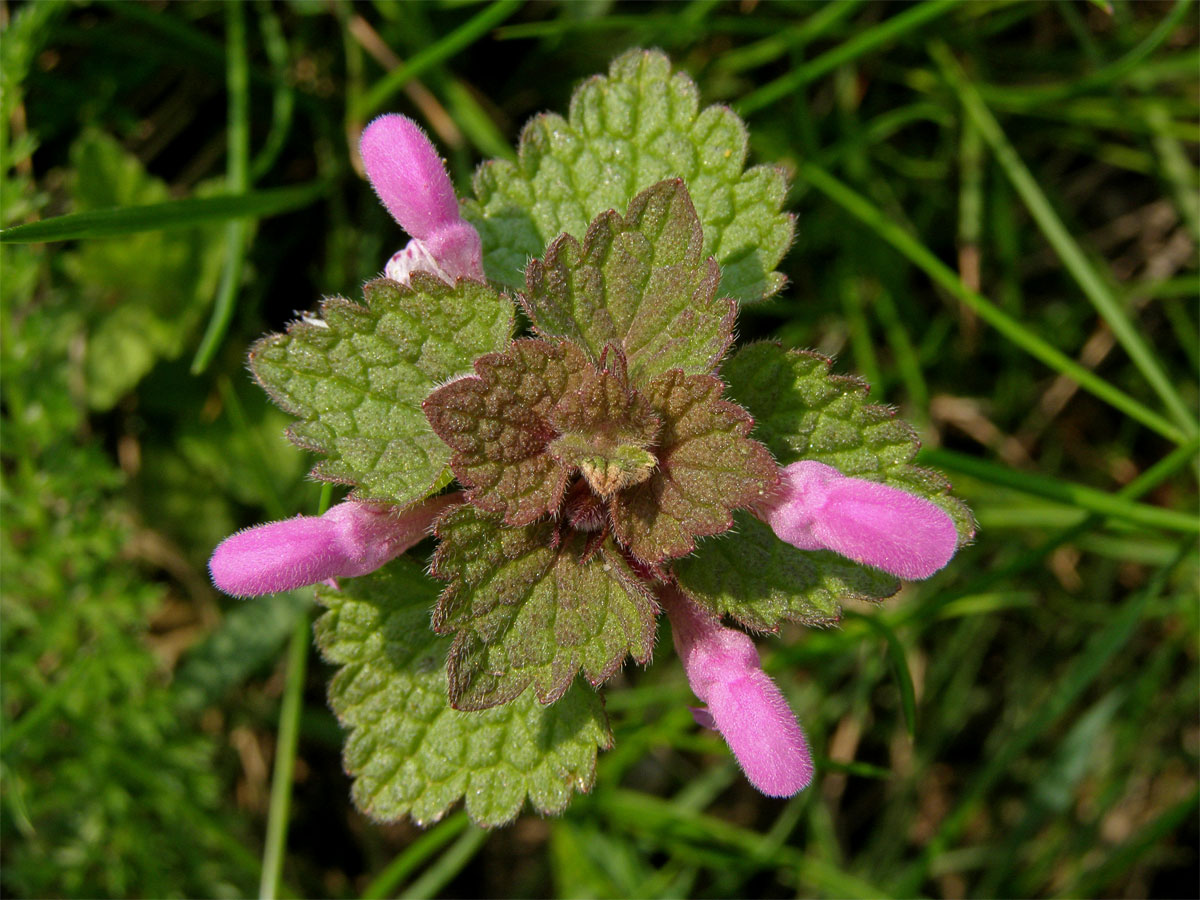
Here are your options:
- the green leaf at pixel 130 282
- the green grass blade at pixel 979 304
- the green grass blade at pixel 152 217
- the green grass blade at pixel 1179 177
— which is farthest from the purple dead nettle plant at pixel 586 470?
the green grass blade at pixel 1179 177

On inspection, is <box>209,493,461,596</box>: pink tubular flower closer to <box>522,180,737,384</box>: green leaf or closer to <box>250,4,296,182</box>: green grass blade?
<box>522,180,737,384</box>: green leaf

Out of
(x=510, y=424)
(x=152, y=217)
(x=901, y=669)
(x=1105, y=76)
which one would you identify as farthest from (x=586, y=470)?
(x=1105, y=76)

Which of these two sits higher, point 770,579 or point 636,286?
point 636,286

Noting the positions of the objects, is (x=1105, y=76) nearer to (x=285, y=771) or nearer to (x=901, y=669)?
(x=901, y=669)

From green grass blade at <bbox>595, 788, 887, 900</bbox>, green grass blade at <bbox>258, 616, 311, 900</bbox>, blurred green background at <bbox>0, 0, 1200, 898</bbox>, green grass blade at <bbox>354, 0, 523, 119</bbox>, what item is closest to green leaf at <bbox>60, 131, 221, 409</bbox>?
blurred green background at <bbox>0, 0, 1200, 898</bbox>

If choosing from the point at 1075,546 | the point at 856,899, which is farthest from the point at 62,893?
the point at 1075,546

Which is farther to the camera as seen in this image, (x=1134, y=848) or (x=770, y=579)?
(x=1134, y=848)

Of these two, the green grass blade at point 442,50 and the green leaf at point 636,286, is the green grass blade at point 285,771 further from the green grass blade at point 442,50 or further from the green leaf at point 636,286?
the green grass blade at point 442,50
